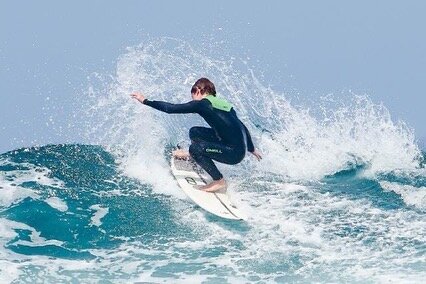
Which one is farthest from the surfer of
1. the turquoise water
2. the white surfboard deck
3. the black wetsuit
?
the turquoise water

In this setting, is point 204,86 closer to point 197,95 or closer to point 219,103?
point 197,95

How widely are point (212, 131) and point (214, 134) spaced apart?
8cm

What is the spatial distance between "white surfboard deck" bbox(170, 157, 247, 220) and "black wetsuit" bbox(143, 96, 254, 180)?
386 millimetres

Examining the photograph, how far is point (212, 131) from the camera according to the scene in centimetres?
997

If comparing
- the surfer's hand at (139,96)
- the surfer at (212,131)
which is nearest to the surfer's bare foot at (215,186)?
the surfer at (212,131)

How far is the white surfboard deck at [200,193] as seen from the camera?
358 inches

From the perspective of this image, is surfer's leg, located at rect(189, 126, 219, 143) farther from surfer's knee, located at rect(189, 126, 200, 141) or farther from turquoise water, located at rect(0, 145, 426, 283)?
turquoise water, located at rect(0, 145, 426, 283)

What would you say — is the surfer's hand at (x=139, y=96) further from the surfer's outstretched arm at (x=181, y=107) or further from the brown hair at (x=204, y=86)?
the brown hair at (x=204, y=86)

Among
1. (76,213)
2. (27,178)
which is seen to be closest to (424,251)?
(76,213)

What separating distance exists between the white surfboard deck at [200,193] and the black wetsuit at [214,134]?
39 cm

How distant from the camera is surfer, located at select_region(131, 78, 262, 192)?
9.37 metres

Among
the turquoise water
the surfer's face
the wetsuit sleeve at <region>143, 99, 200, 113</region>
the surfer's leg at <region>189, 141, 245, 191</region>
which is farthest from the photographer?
the surfer's leg at <region>189, 141, 245, 191</region>

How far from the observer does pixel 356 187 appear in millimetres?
11344

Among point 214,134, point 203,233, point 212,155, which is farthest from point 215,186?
point 203,233
